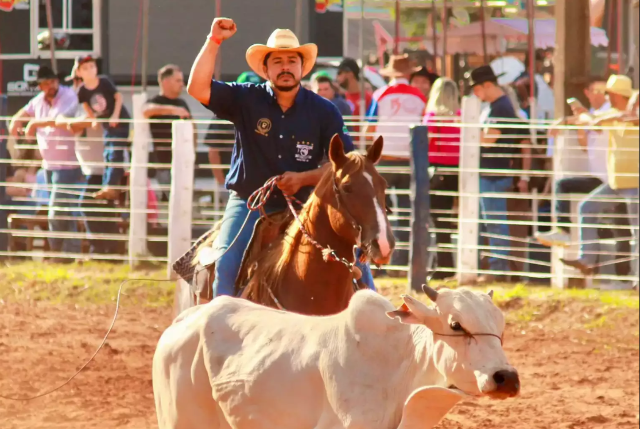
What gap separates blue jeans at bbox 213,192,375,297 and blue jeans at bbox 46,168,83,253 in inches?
303

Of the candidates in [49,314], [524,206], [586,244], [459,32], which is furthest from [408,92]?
[459,32]

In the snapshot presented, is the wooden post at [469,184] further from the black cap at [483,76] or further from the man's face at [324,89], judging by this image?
the man's face at [324,89]

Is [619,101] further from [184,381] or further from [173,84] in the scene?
[184,381]

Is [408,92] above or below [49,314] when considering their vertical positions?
above

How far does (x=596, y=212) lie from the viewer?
1106cm

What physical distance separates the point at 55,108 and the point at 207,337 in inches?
404

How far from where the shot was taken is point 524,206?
39.0ft

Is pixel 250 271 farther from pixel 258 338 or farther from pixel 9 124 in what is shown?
pixel 9 124

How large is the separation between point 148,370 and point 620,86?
528cm

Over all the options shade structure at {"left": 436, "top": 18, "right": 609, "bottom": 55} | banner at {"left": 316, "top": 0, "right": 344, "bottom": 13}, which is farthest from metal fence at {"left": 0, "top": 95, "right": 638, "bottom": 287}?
shade structure at {"left": 436, "top": 18, "right": 609, "bottom": 55}

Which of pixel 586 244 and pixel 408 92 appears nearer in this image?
pixel 586 244

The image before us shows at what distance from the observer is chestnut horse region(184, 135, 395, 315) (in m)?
5.54

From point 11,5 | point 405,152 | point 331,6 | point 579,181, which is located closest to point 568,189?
point 579,181

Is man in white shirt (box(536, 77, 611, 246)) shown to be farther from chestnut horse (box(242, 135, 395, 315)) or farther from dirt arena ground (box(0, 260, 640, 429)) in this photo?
chestnut horse (box(242, 135, 395, 315))
